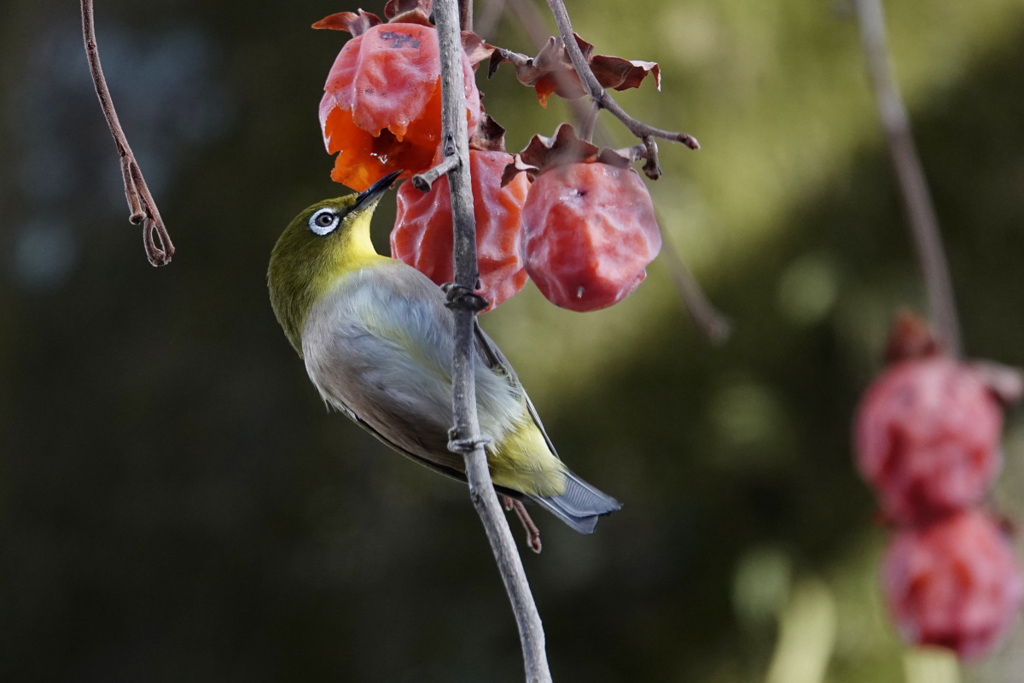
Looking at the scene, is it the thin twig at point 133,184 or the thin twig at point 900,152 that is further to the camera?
the thin twig at point 900,152

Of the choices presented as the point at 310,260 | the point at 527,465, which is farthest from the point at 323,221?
the point at 527,465

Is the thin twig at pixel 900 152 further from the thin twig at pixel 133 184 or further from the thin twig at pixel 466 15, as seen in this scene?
the thin twig at pixel 133 184

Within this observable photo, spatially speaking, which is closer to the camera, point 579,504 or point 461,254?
point 461,254

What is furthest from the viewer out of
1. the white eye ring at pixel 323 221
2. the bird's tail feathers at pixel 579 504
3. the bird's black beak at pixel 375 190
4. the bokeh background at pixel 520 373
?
the bokeh background at pixel 520 373

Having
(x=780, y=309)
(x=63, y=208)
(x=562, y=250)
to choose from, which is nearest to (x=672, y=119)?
(x=780, y=309)

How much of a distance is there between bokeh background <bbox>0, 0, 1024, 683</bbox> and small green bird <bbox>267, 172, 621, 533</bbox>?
538mm

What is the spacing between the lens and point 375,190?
0.77 meters

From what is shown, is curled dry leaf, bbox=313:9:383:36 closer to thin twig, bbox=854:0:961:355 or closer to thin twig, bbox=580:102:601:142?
thin twig, bbox=580:102:601:142

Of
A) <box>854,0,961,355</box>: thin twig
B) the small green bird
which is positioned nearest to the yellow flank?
the small green bird

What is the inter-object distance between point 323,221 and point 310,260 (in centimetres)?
6

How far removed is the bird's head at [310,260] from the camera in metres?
0.99

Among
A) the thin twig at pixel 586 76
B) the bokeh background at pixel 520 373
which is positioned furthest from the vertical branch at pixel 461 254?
the bokeh background at pixel 520 373

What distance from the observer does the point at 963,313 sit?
5.30 feet

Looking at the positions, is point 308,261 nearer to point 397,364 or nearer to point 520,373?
point 397,364
